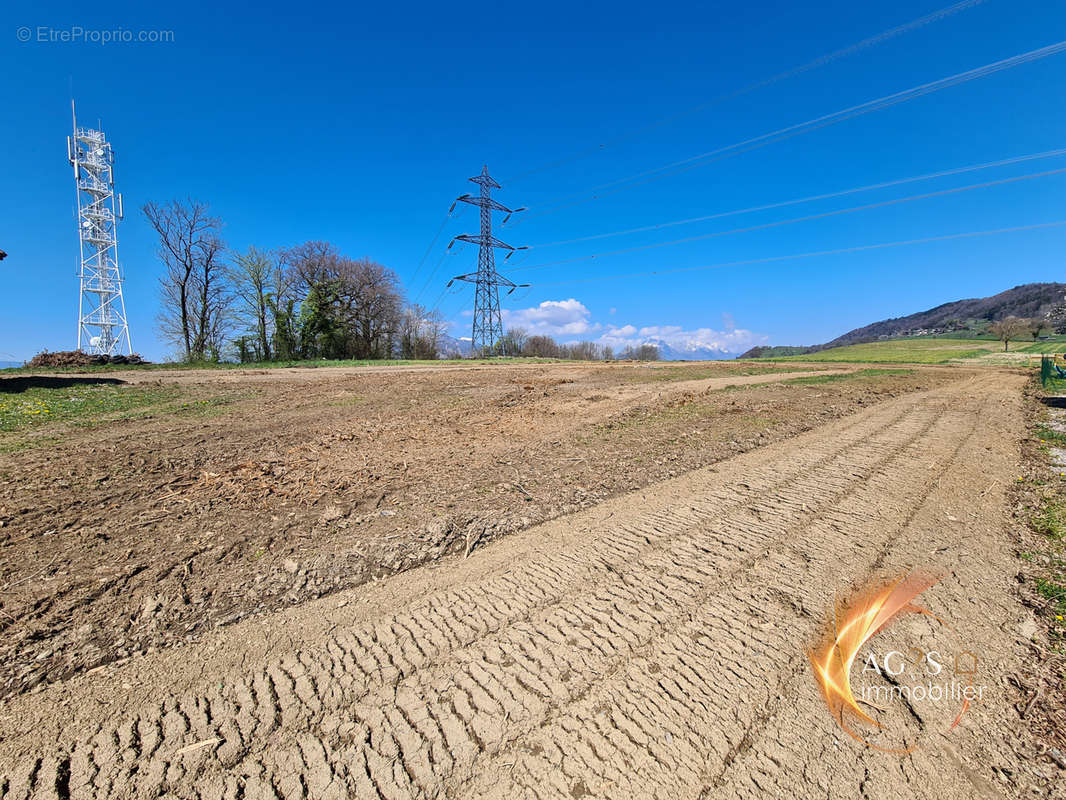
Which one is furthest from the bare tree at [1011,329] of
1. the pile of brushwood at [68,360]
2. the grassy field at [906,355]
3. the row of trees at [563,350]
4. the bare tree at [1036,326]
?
the pile of brushwood at [68,360]

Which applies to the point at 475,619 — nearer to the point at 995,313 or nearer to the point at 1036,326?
the point at 1036,326

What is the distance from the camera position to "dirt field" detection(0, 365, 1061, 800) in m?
1.81

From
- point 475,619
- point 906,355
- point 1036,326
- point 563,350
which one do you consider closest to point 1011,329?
point 1036,326

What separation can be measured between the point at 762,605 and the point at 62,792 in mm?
3649

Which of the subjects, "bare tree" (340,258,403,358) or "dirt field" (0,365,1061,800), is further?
"bare tree" (340,258,403,358)

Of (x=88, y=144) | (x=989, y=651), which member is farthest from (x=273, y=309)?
(x=989, y=651)

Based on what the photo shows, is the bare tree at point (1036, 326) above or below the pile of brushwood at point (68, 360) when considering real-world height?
above

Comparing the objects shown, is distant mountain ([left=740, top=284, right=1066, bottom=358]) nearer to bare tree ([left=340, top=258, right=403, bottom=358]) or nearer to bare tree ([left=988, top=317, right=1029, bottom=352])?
bare tree ([left=988, top=317, right=1029, bottom=352])

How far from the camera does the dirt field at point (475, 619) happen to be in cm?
181

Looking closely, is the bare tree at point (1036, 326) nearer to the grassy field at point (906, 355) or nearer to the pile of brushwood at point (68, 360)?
the grassy field at point (906, 355)

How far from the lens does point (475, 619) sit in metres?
2.76

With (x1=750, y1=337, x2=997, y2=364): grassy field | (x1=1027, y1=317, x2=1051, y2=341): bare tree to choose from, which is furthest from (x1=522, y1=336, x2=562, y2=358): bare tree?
(x1=1027, y1=317, x2=1051, y2=341): bare tree

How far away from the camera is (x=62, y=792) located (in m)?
1.69

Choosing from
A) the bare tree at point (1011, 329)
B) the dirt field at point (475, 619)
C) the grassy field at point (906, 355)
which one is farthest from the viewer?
the bare tree at point (1011, 329)
